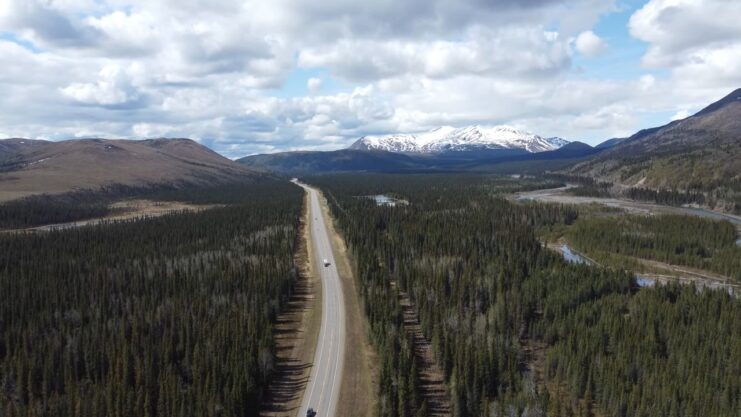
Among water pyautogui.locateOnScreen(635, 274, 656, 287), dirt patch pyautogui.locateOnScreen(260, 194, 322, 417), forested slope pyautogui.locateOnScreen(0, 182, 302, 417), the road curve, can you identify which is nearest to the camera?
forested slope pyautogui.locateOnScreen(0, 182, 302, 417)

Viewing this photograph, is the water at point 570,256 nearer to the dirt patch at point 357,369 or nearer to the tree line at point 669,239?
the tree line at point 669,239

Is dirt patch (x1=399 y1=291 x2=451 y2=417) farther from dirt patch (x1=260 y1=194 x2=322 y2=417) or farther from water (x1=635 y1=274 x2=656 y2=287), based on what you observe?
water (x1=635 y1=274 x2=656 y2=287)

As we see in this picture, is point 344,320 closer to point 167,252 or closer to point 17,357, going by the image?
point 17,357

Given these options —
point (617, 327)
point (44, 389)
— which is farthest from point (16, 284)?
point (617, 327)

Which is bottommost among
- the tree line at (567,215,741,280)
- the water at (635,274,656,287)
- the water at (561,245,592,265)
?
the water at (635,274,656,287)

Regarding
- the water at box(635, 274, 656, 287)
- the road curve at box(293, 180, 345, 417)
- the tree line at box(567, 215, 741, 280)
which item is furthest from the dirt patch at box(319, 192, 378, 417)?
the tree line at box(567, 215, 741, 280)

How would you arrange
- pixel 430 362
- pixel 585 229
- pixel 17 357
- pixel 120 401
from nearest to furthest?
pixel 120 401
pixel 17 357
pixel 430 362
pixel 585 229

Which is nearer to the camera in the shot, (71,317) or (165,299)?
(71,317)
